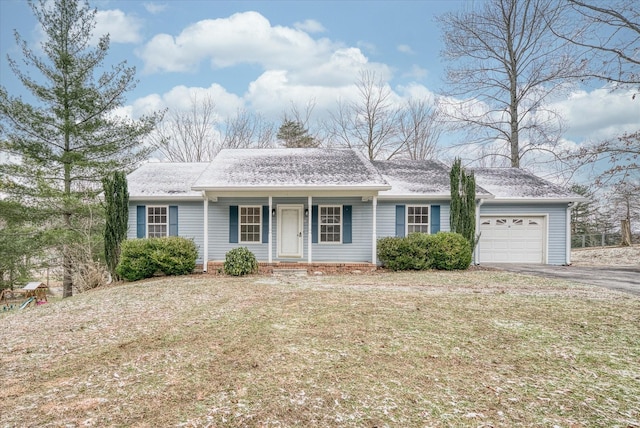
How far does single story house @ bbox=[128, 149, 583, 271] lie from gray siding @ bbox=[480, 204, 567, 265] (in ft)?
0.10

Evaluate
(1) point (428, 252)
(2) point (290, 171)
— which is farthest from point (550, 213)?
(2) point (290, 171)

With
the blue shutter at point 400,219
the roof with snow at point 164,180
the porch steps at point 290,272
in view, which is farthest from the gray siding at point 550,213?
the roof with snow at point 164,180

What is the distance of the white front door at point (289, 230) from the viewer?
39.0 feet

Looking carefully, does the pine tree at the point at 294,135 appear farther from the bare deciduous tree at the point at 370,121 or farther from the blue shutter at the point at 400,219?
the blue shutter at the point at 400,219

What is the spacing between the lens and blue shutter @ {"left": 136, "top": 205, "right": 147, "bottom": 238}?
11992mm

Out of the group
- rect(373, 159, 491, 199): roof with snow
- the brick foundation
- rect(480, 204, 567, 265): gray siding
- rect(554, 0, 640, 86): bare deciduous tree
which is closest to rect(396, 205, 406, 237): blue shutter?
rect(373, 159, 491, 199): roof with snow

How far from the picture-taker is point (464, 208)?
11.3 metres

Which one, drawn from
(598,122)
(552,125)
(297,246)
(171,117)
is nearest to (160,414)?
(297,246)

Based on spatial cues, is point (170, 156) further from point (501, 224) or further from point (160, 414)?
point (160, 414)

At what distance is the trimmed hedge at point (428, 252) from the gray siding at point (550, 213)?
2.81m

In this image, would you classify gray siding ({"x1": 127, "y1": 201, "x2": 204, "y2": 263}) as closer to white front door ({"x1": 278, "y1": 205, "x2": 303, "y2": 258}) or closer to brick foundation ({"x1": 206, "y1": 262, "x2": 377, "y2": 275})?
brick foundation ({"x1": 206, "y1": 262, "x2": 377, "y2": 275})

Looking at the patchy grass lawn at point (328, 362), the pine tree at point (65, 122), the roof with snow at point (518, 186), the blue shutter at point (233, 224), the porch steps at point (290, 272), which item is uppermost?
the pine tree at point (65, 122)

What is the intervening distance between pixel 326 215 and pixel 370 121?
12786mm

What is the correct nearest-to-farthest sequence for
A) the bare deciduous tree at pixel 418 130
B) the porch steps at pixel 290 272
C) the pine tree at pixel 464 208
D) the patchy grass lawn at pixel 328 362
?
the patchy grass lawn at pixel 328 362 → the porch steps at pixel 290 272 → the pine tree at pixel 464 208 → the bare deciduous tree at pixel 418 130
